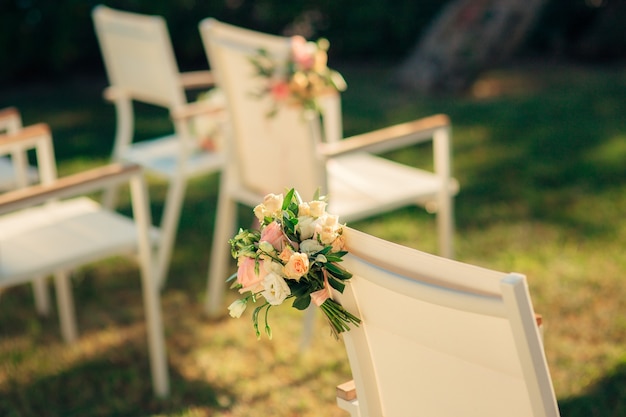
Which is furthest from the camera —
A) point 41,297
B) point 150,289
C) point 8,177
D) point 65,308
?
point 41,297

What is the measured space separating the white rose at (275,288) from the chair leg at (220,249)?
1.81 metres

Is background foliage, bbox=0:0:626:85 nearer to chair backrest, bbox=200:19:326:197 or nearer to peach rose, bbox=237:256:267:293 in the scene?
chair backrest, bbox=200:19:326:197

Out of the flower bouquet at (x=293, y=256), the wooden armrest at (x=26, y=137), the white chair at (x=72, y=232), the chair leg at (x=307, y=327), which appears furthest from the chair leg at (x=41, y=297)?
the flower bouquet at (x=293, y=256)

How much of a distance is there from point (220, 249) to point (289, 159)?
573mm

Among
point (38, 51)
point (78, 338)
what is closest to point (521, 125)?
point (78, 338)

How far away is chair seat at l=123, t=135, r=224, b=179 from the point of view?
3.61 meters

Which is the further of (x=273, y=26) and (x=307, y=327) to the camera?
(x=273, y=26)

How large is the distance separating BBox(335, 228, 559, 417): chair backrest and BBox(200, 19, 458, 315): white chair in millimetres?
1291

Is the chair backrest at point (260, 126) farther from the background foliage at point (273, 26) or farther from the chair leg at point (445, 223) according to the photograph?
the background foliage at point (273, 26)

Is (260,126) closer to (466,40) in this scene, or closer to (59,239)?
(59,239)

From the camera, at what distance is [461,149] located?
5.13 metres

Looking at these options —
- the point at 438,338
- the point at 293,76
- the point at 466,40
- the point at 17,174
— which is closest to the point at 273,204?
the point at 438,338

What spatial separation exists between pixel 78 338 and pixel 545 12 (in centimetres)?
503

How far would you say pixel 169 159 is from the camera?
3748mm
